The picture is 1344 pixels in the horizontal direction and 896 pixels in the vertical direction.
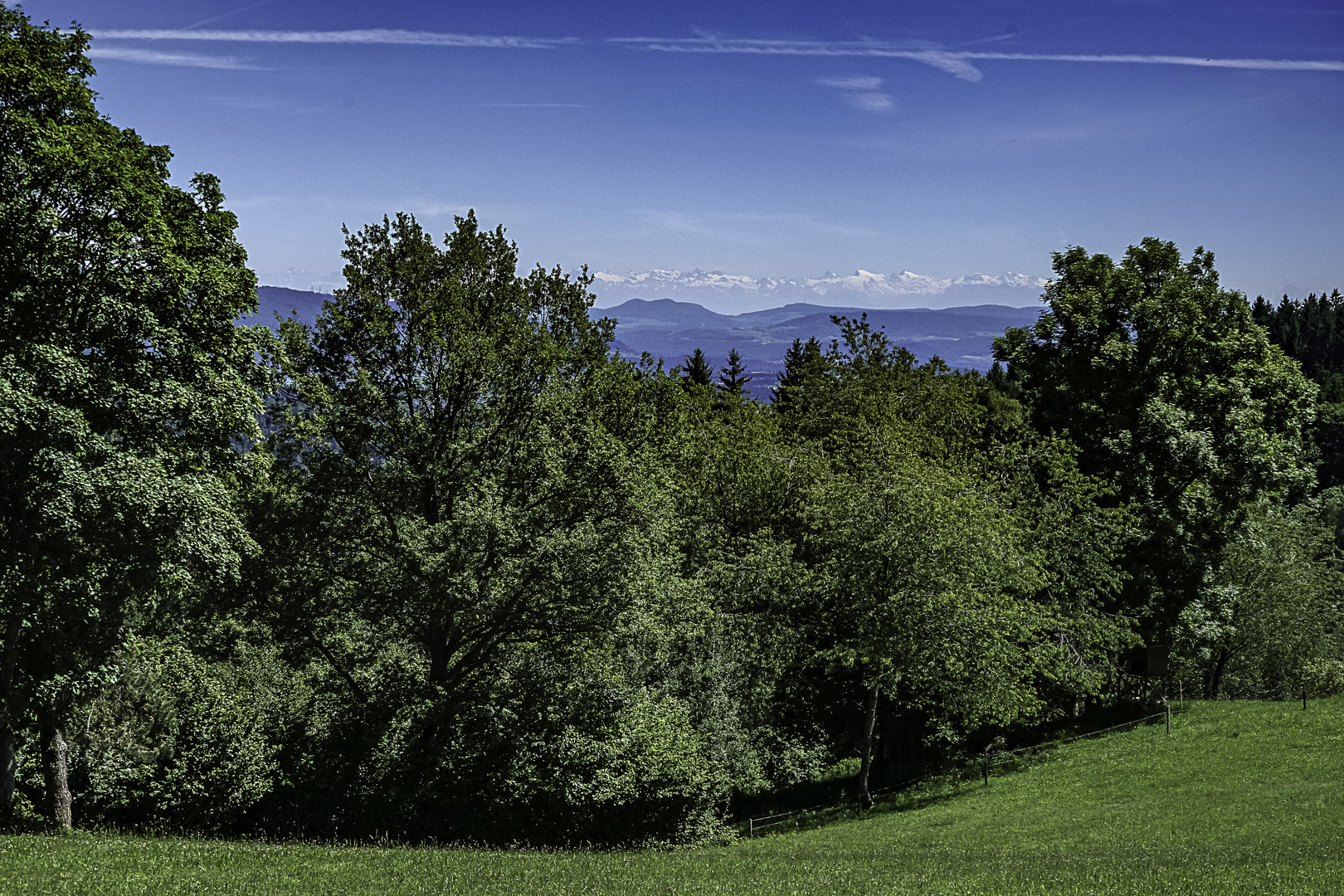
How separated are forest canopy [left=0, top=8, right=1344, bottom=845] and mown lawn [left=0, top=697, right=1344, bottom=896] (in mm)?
3318

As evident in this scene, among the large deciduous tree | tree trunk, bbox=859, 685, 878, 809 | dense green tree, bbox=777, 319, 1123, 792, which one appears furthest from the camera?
A: tree trunk, bbox=859, 685, 878, 809

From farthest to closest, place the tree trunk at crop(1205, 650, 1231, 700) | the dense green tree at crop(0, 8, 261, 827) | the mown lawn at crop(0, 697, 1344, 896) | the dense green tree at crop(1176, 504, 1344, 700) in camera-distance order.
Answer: the tree trunk at crop(1205, 650, 1231, 700), the dense green tree at crop(1176, 504, 1344, 700), the dense green tree at crop(0, 8, 261, 827), the mown lawn at crop(0, 697, 1344, 896)

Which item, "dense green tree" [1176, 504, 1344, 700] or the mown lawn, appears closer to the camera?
the mown lawn

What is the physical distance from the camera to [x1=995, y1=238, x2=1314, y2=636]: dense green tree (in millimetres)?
35719

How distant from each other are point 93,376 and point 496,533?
33.7ft

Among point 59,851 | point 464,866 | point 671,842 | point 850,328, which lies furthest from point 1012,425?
point 59,851

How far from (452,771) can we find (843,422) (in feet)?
86.4

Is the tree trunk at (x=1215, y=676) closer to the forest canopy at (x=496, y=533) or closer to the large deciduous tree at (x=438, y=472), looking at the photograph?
the forest canopy at (x=496, y=533)

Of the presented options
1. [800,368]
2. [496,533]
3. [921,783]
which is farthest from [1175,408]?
[496,533]

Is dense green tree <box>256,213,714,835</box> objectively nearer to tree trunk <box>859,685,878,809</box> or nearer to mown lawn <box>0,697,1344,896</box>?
mown lawn <box>0,697,1344,896</box>

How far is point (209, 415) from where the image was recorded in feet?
60.7

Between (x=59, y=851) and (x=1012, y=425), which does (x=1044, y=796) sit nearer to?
(x=1012, y=425)

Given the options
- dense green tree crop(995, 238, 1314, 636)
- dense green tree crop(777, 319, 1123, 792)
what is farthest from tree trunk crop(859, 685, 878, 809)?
dense green tree crop(995, 238, 1314, 636)

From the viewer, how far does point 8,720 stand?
61.9ft
